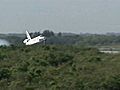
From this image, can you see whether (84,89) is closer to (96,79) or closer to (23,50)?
(96,79)

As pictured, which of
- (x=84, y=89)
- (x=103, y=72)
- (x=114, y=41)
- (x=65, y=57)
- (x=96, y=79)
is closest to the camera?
(x=84, y=89)

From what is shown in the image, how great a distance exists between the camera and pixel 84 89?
22.5 meters

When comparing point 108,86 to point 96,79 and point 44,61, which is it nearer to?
point 96,79

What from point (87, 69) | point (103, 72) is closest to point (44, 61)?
point (87, 69)

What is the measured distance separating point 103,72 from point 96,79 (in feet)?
9.96

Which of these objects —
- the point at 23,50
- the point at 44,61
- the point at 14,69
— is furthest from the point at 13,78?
the point at 23,50

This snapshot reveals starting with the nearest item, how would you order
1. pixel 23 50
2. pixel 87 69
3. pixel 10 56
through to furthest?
1. pixel 87 69
2. pixel 10 56
3. pixel 23 50

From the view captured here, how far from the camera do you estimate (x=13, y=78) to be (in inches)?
1094

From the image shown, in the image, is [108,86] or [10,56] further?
[10,56]

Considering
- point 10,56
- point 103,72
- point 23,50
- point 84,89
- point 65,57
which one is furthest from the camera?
point 23,50

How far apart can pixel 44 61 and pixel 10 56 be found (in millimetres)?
7372

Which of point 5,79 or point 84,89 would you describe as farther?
point 5,79

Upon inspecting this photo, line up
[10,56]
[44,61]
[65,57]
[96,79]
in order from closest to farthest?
[96,79]
[44,61]
[65,57]
[10,56]

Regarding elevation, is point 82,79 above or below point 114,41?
above
